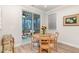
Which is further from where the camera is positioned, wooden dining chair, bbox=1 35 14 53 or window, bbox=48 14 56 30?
window, bbox=48 14 56 30

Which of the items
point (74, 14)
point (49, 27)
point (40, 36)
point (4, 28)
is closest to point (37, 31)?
point (40, 36)

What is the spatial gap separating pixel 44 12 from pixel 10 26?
2.55ft

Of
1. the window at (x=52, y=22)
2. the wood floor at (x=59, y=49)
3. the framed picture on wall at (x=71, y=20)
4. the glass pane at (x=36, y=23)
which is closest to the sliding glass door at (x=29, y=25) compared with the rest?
the glass pane at (x=36, y=23)

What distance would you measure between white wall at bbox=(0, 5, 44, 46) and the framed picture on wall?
0.68 meters

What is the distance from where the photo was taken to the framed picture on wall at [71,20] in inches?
81.5

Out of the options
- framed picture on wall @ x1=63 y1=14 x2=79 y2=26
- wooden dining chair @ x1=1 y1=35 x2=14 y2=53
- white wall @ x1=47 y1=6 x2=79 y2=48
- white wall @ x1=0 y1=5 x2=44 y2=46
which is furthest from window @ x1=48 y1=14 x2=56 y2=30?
wooden dining chair @ x1=1 y1=35 x2=14 y2=53

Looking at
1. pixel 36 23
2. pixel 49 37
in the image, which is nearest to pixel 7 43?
pixel 36 23

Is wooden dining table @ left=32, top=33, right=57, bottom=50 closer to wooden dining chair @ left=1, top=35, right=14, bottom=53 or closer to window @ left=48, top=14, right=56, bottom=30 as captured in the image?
window @ left=48, top=14, right=56, bottom=30

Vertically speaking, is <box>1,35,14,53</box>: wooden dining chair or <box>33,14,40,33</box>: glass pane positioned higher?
<box>33,14,40,33</box>: glass pane

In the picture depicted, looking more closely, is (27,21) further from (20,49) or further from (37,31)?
(20,49)

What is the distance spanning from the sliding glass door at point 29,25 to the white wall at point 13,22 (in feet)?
0.28

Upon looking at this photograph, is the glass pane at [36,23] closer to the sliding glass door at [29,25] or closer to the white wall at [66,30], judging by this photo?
the sliding glass door at [29,25]

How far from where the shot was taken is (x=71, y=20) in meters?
2.14

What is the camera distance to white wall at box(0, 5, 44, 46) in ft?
6.32
